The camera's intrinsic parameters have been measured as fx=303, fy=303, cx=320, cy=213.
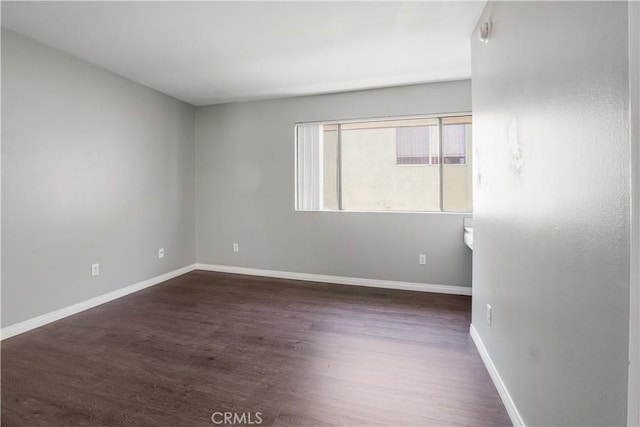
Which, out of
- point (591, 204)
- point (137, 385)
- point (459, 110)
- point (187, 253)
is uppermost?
point (459, 110)

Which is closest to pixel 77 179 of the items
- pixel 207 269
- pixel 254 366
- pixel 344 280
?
pixel 207 269

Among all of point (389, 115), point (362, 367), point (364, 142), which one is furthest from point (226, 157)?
A: point (362, 367)

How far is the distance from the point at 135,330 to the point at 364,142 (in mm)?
3361

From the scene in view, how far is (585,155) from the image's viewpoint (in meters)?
0.97

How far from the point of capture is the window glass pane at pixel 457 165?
146 inches

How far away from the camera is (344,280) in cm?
415

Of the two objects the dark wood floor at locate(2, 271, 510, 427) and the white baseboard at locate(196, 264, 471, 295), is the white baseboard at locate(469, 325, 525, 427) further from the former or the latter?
the white baseboard at locate(196, 264, 471, 295)

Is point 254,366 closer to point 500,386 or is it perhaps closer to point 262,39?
point 500,386

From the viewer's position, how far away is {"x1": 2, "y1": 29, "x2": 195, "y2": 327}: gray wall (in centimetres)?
259

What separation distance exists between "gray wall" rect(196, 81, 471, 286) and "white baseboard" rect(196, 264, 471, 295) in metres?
0.06

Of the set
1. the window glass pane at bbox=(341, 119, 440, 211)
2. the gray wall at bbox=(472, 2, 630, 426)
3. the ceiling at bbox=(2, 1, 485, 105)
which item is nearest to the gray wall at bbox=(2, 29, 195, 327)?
the ceiling at bbox=(2, 1, 485, 105)

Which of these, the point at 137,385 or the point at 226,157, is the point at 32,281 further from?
the point at 226,157

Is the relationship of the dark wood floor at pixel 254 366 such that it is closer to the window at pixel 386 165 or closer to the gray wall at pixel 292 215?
the gray wall at pixel 292 215

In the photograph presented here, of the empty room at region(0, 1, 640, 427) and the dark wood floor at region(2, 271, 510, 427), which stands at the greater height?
the empty room at region(0, 1, 640, 427)
